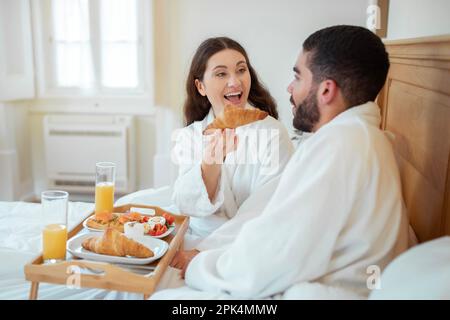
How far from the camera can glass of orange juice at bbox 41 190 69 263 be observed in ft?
4.13

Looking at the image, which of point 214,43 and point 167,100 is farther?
point 167,100

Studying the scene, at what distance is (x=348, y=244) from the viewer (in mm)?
1025

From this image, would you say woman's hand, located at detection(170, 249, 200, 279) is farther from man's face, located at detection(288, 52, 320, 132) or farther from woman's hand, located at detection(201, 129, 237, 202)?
man's face, located at detection(288, 52, 320, 132)

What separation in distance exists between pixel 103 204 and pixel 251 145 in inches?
24.5

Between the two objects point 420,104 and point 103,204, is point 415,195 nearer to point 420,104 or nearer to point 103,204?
point 420,104

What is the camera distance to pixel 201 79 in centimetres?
201

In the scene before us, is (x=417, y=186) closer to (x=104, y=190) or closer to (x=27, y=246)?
(x=104, y=190)

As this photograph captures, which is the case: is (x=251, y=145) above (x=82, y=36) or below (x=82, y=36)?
below

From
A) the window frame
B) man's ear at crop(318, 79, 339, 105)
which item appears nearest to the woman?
man's ear at crop(318, 79, 339, 105)

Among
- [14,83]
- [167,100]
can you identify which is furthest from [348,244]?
[14,83]

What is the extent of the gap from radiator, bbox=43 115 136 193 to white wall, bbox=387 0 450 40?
2.36m
